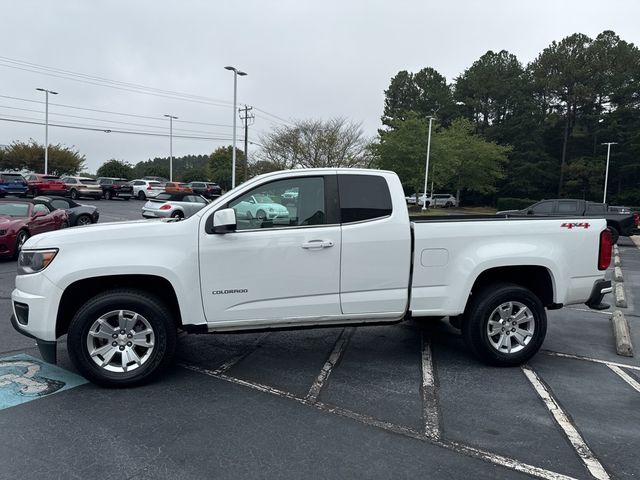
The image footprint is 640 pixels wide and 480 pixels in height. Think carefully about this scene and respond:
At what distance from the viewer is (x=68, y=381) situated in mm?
4465

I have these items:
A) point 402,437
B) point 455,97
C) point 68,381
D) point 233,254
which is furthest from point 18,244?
point 455,97

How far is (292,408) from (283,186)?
2.00m

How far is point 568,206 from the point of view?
63.8ft

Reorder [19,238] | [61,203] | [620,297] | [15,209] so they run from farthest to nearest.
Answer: [61,203], [15,209], [19,238], [620,297]

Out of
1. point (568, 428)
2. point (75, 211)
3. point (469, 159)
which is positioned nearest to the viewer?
point (568, 428)

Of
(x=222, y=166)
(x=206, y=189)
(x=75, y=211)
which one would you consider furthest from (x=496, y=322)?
(x=222, y=166)

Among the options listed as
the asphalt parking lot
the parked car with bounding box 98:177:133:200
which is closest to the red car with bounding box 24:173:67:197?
the parked car with bounding box 98:177:133:200

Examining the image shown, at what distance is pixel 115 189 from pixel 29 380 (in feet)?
126

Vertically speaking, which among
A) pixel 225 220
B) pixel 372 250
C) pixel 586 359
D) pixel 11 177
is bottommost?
pixel 586 359

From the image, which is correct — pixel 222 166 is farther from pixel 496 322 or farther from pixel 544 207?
pixel 496 322

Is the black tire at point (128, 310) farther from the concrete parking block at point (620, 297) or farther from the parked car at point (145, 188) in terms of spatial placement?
the parked car at point (145, 188)

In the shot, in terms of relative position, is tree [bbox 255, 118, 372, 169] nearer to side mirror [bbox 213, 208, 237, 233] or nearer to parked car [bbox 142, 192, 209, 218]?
parked car [bbox 142, 192, 209, 218]

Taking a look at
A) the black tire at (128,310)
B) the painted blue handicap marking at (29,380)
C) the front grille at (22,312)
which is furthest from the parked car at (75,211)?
the black tire at (128,310)

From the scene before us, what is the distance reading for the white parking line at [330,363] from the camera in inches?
169
